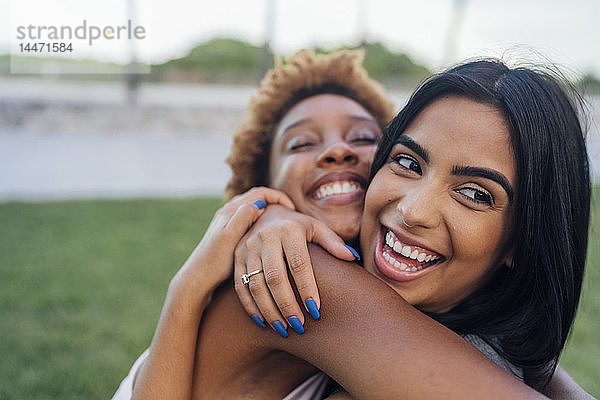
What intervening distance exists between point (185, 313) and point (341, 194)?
2.70ft

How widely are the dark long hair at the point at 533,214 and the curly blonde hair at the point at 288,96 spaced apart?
3.17 ft

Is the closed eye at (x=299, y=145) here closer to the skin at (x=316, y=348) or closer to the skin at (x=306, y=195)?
the skin at (x=306, y=195)

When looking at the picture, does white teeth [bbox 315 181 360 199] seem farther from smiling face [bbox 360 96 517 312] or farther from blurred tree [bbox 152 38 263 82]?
blurred tree [bbox 152 38 263 82]

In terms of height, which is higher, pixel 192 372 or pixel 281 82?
pixel 281 82

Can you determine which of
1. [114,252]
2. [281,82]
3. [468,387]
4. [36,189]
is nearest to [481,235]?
[468,387]

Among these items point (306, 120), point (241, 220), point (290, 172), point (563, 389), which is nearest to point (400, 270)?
point (241, 220)

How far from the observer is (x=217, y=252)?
6.41 ft

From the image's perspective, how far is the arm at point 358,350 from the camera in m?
1.39

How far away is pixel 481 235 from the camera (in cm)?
175

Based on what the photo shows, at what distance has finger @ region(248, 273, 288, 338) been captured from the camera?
1660mm

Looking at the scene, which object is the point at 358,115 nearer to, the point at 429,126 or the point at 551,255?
the point at 429,126

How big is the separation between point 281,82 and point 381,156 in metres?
1.04

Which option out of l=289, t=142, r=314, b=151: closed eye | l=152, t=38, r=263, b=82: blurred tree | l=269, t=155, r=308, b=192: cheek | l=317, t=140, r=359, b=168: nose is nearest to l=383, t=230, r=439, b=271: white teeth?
l=317, t=140, r=359, b=168: nose

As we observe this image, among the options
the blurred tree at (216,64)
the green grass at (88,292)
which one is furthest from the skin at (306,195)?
the blurred tree at (216,64)
